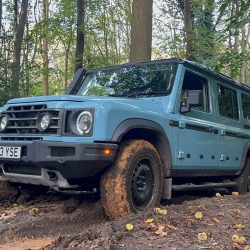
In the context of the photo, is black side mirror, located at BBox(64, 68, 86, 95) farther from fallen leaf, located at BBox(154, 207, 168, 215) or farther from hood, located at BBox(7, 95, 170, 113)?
fallen leaf, located at BBox(154, 207, 168, 215)

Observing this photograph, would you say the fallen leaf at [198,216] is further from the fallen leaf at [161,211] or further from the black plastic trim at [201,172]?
the black plastic trim at [201,172]

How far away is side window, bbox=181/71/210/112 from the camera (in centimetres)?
524

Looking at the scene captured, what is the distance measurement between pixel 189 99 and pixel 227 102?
202cm

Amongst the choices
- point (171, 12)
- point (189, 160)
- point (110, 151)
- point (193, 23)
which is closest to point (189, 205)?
point (189, 160)

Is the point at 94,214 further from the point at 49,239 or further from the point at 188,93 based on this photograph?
the point at 188,93

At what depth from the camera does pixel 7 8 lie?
818 inches

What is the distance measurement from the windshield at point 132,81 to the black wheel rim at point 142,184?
48.4 inches

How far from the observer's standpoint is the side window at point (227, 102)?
6430 millimetres

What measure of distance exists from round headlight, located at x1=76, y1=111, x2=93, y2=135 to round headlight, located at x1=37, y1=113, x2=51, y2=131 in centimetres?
33

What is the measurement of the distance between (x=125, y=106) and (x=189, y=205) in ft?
4.46

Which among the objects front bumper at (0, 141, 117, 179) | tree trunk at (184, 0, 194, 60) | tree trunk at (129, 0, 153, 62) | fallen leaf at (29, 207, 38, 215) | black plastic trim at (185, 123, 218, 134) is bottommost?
fallen leaf at (29, 207, 38, 215)

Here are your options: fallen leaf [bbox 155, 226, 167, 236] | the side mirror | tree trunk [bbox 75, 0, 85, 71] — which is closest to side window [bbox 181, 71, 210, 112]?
the side mirror

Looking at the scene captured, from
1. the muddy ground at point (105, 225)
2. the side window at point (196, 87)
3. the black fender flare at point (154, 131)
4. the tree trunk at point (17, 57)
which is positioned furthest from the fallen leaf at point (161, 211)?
the tree trunk at point (17, 57)

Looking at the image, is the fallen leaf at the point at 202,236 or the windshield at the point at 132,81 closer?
the fallen leaf at the point at 202,236
